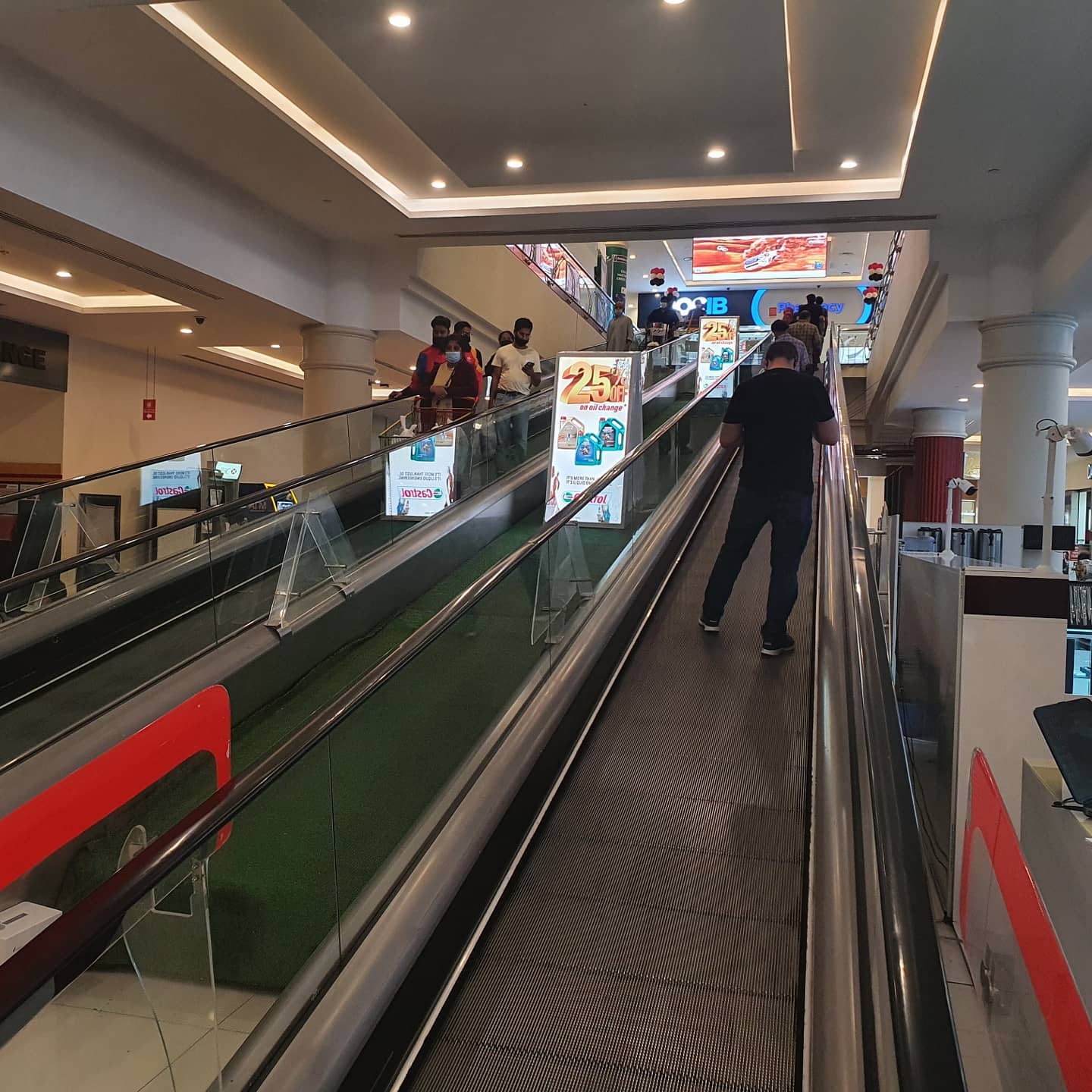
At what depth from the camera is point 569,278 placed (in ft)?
61.8

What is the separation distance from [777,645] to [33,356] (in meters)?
11.0

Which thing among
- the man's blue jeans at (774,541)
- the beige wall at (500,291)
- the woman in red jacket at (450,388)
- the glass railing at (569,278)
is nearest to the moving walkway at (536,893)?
the man's blue jeans at (774,541)

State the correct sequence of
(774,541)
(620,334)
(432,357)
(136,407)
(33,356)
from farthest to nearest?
(136,407)
(33,356)
(620,334)
(432,357)
(774,541)

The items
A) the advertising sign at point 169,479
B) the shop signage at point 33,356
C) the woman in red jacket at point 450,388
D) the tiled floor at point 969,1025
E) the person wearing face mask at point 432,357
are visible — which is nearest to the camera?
the tiled floor at point 969,1025

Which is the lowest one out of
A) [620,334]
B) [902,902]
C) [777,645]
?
[902,902]

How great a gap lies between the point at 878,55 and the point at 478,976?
23.4 ft

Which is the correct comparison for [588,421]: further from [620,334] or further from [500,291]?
[500,291]

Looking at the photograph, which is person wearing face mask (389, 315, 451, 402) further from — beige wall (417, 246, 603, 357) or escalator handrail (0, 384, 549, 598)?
beige wall (417, 246, 603, 357)

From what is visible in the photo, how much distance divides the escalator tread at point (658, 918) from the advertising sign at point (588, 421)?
293 centimetres

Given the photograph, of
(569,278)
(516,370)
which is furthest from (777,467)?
(569,278)

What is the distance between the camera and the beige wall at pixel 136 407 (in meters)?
12.5

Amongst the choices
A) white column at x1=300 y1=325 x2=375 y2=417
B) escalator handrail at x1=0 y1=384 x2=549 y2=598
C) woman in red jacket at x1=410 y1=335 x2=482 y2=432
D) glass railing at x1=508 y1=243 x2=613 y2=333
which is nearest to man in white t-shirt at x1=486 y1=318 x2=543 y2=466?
woman in red jacket at x1=410 y1=335 x2=482 y2=432

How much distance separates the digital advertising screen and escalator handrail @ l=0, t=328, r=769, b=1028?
26.2m

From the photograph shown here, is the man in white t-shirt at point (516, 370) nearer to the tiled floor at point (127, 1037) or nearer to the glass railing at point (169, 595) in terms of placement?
the glass railing at point (169, 595)
